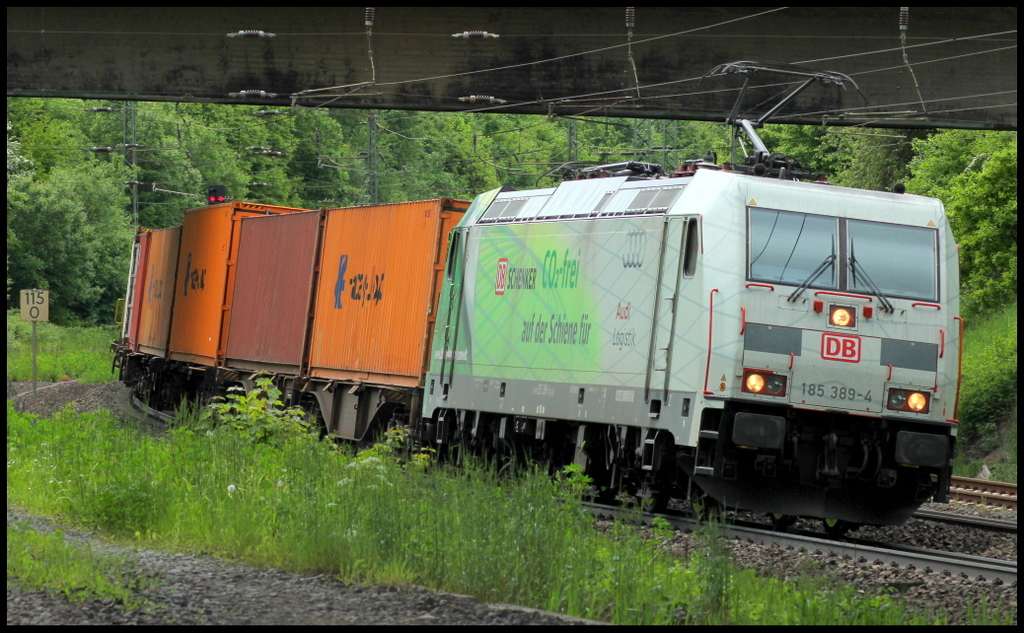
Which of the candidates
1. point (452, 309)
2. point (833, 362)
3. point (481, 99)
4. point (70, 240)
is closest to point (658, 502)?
point (833, 362)

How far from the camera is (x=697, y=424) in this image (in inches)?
456

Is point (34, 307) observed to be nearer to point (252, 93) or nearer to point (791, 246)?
point (252, 93)

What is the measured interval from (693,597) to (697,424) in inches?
152

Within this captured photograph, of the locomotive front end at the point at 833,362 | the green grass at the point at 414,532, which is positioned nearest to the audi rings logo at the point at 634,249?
the locomotive front end at the point at 833,362

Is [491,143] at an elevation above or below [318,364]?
above

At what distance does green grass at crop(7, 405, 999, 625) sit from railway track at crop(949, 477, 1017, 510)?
823cm

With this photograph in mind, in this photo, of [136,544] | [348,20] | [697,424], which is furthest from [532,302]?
[348,20]

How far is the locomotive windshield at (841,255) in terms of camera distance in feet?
38.7

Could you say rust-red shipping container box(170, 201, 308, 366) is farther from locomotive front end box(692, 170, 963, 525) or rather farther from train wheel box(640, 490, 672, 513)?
locomotive front end box(692, 170, 963, 525)

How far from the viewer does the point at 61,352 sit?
156 feet

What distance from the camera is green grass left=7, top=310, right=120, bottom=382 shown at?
39.7 m

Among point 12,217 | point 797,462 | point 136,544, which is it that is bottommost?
point 136,544

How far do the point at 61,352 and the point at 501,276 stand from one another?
A: 36.4 metres

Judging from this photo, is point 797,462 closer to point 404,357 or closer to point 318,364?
point 404,357
